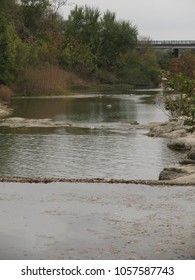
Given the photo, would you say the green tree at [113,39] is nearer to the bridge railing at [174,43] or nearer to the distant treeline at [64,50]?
the distant treeline at [64,50]

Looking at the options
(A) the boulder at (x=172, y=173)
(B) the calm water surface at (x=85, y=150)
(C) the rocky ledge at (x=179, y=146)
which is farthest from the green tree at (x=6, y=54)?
(A) the boulder at (x=172, y=173)

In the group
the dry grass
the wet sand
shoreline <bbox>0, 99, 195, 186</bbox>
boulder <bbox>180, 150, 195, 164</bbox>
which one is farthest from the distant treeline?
the wet sand

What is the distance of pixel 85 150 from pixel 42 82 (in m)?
49.5

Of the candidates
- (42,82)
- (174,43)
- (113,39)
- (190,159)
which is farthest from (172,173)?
(174,43)

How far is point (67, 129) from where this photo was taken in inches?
1665

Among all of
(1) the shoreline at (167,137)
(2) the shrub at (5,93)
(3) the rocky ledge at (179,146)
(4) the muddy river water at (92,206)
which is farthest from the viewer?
(2) the shrub at (5,93)

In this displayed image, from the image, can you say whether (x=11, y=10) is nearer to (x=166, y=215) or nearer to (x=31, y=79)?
(x=31, y=79)

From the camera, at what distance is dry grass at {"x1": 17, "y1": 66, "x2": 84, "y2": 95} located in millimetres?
78375

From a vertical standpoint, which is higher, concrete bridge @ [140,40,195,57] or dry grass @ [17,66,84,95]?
concrete bridge @ [140,40,195,57]

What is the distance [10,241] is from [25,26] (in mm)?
86997

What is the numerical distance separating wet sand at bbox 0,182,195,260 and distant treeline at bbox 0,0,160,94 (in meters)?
53.2

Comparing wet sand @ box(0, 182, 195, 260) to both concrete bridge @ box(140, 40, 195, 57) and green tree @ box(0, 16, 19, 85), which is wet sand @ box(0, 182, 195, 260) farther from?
concrete bridge @ box(140, 40, 195, 57)

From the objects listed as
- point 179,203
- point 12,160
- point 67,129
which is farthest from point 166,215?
point 67,129

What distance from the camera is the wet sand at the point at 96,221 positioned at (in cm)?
1144
